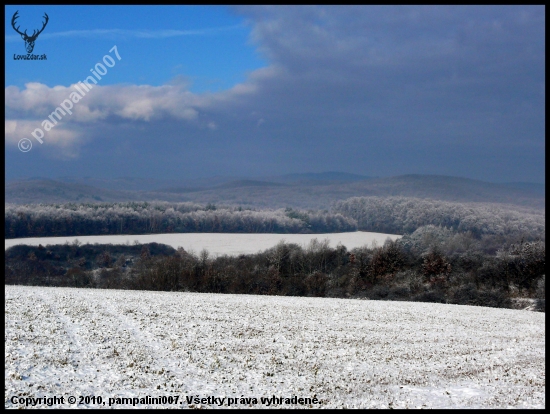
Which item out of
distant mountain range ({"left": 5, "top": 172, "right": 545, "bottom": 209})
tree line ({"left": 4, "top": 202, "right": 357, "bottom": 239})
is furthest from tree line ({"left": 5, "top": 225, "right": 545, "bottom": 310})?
distant mountain range ({"left": 5, "top": 172, "right": 545, "bottom": 209})

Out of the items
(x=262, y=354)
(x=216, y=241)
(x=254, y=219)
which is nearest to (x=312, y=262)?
(x=216, y=241)

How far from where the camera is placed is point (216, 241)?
9425 centimetres

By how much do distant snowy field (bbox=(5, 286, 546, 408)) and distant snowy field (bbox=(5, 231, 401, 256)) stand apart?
46814 mm

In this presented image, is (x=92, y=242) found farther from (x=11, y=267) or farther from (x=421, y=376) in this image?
(x=421, y=376)

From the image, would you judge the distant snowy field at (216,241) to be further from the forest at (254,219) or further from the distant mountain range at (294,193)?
the distant mountain range at (294,193)

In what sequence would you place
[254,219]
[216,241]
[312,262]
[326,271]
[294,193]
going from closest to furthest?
1. [326,271]
2. [312,262]
3. [216,241]
4. [254,219]
5. [294,193]

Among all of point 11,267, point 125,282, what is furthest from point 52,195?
point 125,282

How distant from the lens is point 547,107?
49.6 ft

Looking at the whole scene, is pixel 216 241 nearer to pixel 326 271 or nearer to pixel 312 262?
pixel 312 262

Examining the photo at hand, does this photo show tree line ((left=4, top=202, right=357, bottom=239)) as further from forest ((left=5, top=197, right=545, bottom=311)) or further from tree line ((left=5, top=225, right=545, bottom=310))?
tree line ((left=5, top=225, right=545, bottom=310))

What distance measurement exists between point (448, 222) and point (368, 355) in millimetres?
90203

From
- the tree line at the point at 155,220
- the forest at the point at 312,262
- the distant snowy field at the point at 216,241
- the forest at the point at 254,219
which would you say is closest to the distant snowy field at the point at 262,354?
the forest at the point at 312,262

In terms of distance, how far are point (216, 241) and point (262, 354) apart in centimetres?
7310

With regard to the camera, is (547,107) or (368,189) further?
(368,189)
